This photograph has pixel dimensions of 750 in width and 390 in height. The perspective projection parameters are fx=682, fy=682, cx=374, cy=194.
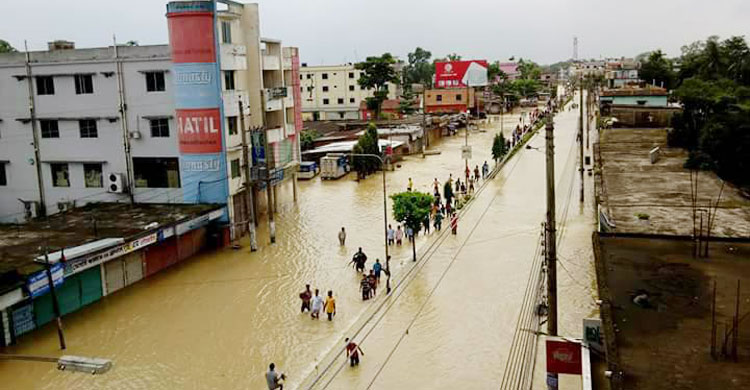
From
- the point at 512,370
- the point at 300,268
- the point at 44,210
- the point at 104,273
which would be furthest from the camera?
the point at 44,210

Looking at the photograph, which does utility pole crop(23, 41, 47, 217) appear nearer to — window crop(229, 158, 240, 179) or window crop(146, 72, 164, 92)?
window crop(146, 72, 164, 92)

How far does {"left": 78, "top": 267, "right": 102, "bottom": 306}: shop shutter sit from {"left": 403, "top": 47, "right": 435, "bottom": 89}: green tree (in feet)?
473

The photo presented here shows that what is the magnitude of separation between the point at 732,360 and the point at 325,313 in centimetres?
1446

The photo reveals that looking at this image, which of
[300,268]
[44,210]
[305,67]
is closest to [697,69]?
[305,67]

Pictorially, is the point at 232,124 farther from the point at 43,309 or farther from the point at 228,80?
the point at 43,309

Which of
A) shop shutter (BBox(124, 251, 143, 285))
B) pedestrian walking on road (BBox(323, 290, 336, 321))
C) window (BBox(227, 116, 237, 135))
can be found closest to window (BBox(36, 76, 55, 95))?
window (BBox(227, 116, 237, 135))

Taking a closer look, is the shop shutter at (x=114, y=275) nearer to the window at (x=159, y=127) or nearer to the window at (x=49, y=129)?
the window at (x=159, y=127)

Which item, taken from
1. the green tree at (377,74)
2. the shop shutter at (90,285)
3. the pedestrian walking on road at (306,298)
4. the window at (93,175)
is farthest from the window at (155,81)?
the green tree at (377,74)

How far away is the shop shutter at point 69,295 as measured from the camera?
23.8m

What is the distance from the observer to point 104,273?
25.8 m

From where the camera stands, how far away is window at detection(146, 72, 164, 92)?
32656 mm

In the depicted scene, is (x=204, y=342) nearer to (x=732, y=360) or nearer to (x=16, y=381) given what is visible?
(x=16, y=381)

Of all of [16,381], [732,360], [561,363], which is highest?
[732,360]

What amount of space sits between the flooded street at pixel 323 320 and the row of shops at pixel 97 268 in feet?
1.84
